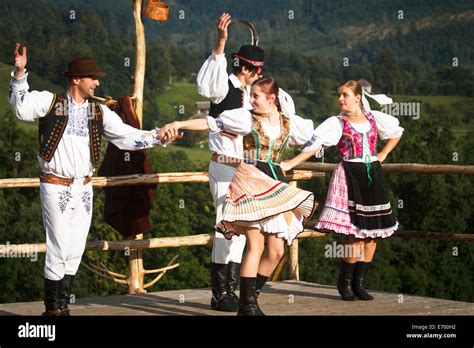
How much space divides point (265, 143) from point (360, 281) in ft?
5.04

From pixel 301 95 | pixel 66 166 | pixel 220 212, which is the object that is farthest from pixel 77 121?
pixel 301 95

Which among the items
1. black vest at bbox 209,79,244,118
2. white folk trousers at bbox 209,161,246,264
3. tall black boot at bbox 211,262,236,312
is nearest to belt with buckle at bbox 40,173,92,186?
white folk trousers at bbox 209,161,246,264

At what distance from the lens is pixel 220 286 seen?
682 centimetres

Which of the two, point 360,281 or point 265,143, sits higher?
point 265,143

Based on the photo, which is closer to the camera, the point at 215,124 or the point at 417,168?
the point at 215,124

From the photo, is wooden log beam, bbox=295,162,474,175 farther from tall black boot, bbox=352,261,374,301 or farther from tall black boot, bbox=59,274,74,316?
tall black boot, bbox=59,274,74,316

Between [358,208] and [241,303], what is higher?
[358,208]

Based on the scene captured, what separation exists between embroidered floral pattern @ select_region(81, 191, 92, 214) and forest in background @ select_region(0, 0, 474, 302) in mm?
6152

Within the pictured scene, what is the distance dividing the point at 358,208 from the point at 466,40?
10700 centimetres

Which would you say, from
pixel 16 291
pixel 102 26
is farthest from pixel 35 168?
pixel 102 26

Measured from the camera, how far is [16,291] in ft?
127

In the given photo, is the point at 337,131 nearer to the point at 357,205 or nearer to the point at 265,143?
the point at 357,205

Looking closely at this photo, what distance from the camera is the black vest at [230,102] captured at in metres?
6.68
